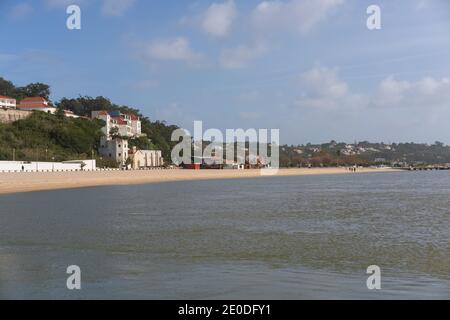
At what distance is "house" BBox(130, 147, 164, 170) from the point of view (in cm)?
8931

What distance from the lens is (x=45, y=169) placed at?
58.4 meters

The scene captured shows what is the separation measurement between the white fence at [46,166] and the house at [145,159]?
16.9 m

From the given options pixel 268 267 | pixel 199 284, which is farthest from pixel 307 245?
pixel 199 284

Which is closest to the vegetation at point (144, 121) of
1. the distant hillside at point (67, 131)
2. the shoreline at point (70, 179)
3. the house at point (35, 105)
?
the distant hillside at point (67, 131)

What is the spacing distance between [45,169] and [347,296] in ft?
179

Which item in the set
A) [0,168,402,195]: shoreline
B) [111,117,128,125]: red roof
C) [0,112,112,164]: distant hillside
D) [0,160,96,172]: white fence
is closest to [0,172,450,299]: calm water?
[0,168,402,195]: shoreline

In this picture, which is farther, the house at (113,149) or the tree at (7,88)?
the tree at (7,88)

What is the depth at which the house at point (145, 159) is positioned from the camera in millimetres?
89312

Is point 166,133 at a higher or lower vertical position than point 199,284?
higher

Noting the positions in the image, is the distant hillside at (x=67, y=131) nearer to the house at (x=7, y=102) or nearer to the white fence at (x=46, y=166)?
the white fence at (x=46, y=166)

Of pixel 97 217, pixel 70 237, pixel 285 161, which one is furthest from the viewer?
pixel 285 161

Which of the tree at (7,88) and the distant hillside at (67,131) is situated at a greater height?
the tree at (7,88)

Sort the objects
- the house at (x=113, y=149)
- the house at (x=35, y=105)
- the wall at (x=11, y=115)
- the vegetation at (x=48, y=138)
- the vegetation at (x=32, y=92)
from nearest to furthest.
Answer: the vegetation at (x=48, y=138) → the wall at (x=11, y=115) → the house at (x=113, y=149) → the house at (x=35, y=105) → the vegetation at (x=32, y=92)
